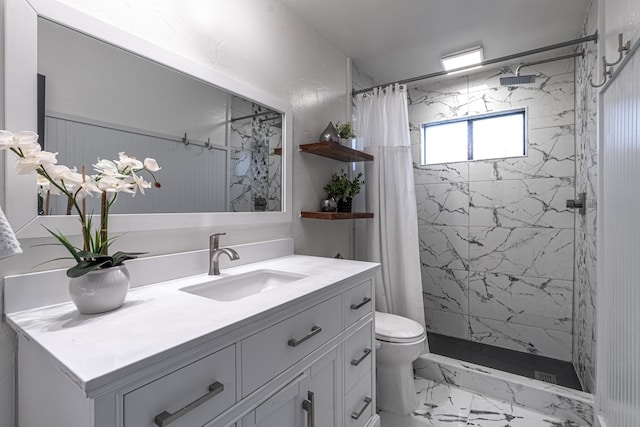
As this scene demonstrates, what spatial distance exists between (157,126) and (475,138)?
2.61 metres

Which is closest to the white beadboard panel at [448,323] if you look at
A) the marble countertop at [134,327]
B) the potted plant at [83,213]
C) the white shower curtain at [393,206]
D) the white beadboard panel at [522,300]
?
the white beadboard panel at [522,300]

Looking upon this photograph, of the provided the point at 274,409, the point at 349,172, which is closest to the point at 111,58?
the point at 274,409

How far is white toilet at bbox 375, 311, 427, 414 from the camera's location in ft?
5.84

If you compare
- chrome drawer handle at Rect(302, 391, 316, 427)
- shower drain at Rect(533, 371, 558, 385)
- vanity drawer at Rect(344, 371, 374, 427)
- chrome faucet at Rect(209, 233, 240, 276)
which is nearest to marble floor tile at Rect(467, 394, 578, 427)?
shower drain at Rect(533, 371, 558, 385)

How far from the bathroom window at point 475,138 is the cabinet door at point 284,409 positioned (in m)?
2.49

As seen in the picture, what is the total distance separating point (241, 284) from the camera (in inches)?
53.6

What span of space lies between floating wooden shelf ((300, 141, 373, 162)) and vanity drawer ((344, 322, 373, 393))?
1.06 meters

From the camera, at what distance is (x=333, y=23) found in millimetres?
2055

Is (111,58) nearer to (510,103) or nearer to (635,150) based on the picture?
(635,150)

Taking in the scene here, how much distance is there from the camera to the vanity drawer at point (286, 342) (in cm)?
82

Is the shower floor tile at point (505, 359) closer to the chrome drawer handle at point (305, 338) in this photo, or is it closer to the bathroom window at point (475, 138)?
the bathroom window at point (475, 138)

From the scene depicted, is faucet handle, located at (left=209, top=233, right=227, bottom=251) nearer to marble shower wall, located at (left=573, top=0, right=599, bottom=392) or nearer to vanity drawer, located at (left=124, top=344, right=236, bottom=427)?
vanity drawer, located at (left=124, top=344, right=236, bottom=427)

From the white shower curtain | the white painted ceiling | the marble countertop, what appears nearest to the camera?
the marble countertop

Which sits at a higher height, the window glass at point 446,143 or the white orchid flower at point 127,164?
the window glass at point 446,143
